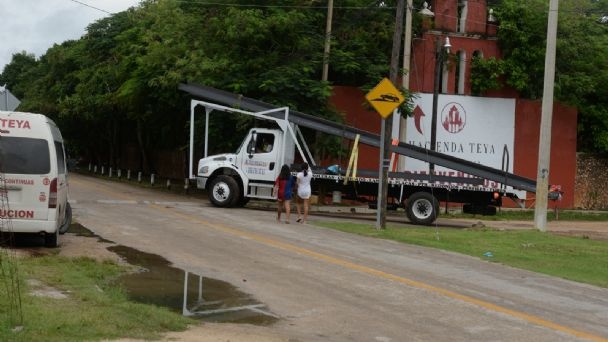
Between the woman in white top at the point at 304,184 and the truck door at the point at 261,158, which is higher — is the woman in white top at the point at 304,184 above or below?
below

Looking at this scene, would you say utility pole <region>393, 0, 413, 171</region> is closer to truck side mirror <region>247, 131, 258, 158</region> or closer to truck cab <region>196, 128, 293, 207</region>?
truck cab <region>196, 128, 293, 207</region>

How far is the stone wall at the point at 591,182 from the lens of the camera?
34.6 m

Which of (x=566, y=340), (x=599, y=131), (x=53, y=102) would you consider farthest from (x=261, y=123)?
(x=53, y=102)

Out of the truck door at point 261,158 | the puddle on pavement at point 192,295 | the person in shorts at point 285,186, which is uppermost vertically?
the truck door at point 261,158

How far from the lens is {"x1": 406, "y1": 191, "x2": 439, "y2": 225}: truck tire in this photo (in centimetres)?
2300

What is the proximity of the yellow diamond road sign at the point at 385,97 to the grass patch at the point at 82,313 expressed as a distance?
10264 mm

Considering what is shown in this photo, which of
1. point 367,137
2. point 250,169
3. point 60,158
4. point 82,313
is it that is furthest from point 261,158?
point 82,313

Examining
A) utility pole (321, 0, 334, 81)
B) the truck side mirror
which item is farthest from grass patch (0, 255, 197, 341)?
utility pole (321, 0, 334, 81)

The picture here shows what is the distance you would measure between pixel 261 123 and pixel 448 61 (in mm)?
10434

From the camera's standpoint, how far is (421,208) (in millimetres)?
23172

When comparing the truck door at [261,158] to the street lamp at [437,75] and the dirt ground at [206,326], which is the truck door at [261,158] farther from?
the street lamp at [437,75]

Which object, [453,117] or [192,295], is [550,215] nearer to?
[453,117]

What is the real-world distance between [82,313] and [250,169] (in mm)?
17456

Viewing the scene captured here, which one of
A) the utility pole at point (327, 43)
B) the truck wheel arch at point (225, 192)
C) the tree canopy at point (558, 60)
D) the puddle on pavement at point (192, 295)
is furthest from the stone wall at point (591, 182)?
the puddle on pavement at point (192, 295)
